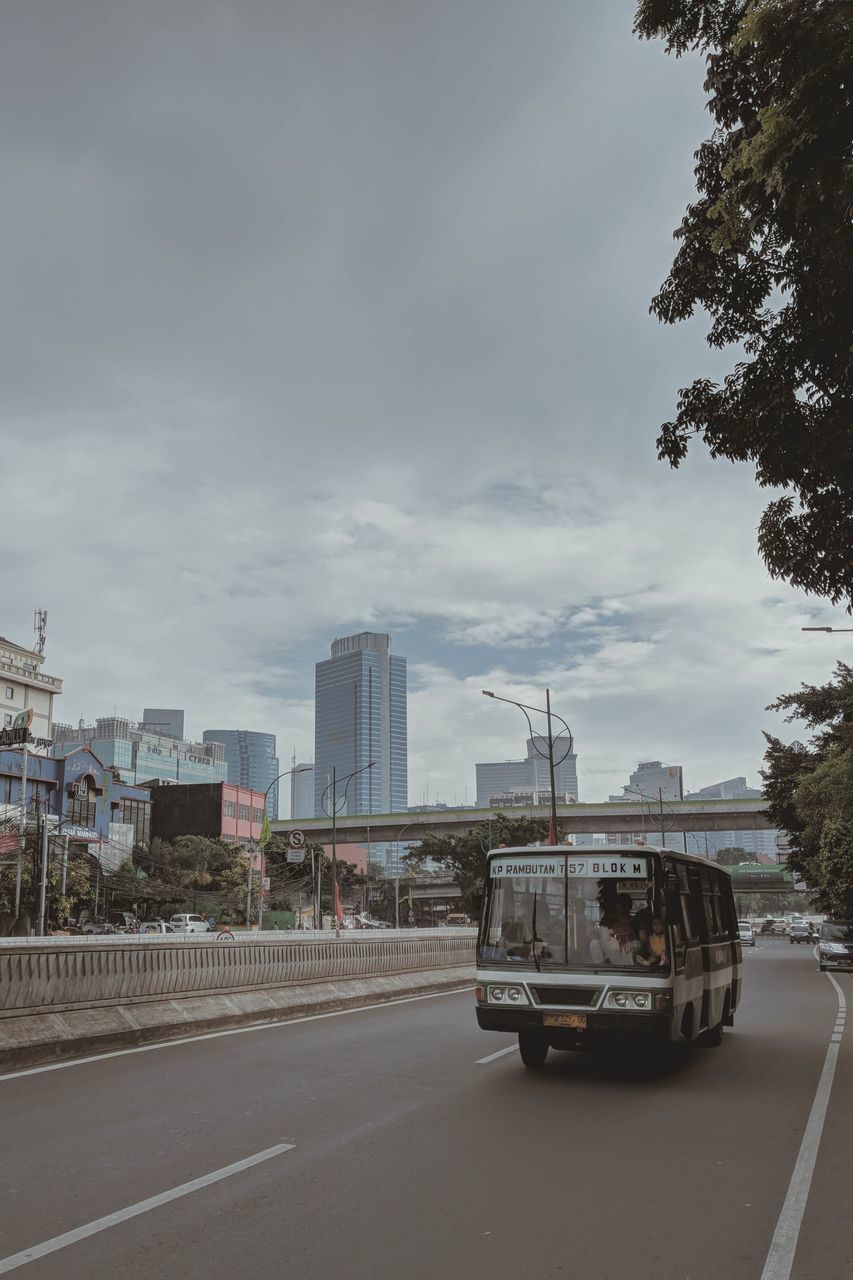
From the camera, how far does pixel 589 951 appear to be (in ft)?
34.3

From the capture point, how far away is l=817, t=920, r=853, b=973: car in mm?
32125

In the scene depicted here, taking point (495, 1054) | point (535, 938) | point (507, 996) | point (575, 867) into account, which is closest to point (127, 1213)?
point (507, 996)

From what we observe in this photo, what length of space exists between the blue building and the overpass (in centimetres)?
2328

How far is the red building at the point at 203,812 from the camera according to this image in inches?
3435

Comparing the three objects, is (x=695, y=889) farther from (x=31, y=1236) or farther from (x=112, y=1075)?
(x=31, y=1236)

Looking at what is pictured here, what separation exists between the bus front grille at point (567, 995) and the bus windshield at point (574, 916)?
242 millimetres

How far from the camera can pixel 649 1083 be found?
10.3 meters

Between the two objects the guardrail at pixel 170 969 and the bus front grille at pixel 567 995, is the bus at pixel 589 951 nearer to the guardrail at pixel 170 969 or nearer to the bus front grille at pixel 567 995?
the bus front grille at pixel 567 995

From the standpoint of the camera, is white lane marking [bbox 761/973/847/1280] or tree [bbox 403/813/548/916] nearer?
white lane marking [bbox 761/973/847/1280]

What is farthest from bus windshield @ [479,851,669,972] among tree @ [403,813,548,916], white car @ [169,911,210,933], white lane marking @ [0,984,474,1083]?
tree @ [403,813,548,916]

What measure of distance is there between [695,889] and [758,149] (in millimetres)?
8167

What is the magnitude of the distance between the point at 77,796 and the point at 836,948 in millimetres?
50380

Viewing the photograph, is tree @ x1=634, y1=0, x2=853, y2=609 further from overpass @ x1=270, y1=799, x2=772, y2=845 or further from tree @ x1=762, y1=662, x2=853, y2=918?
overpass @ x1=270, y1=799, x2=772, y2=845

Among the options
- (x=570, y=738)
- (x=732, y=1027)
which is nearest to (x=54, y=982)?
(x=732, y=1027)
